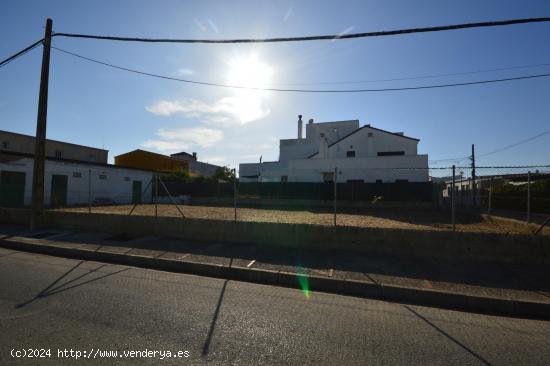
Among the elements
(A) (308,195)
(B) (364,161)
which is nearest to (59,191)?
(A) (308,195)

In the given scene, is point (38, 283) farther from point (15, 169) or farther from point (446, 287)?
point (15, 169)

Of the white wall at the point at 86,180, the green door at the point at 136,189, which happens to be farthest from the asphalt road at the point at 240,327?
the green door at the point at 136,189

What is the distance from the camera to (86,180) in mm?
26297

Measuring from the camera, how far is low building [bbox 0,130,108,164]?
114 ft

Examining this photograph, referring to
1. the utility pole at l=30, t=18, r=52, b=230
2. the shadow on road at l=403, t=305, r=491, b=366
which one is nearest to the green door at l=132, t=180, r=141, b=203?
the utility pole at l=30, t=18, r=52, b=230

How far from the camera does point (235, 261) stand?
7.21 metres

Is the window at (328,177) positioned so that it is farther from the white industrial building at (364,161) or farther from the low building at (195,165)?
the low building at (195,165)

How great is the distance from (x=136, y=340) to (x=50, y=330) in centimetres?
110

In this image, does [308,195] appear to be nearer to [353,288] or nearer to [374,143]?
[374,143]

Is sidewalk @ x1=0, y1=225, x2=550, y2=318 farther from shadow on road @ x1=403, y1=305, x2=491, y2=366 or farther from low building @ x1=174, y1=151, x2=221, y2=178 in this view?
low building @ x1=174, y1=151, x2=221, y2=178

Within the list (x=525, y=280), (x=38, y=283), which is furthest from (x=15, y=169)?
(x=525, y=280)

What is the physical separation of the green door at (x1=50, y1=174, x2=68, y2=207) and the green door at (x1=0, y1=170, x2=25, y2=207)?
1.78 meters

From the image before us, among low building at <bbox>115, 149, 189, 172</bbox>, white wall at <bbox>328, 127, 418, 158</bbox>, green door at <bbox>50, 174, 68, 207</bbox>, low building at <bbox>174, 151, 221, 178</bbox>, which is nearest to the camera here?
green door at <bbox>50, 174, 68, 207</bbox>

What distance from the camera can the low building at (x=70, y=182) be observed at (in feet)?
67.7
